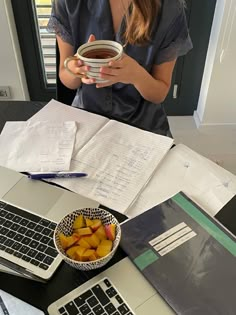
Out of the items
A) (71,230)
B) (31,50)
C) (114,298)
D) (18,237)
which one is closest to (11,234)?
(18,237)

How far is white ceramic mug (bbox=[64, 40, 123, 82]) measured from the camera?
0.74 metres

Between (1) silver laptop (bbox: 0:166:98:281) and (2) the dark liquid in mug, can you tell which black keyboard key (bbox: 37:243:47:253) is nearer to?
(1) silver laptop (bbox: 0:166:98:281)

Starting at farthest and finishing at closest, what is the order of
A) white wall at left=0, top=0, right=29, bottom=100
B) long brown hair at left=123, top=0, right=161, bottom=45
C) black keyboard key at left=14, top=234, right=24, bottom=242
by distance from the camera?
1. white wall at left=0, top=0, right=29, bottom=100
2. long brown hair at left=123, top=0, right=161, bottom=45
3. black keyboard key at left=14, top=234, right=24, bottom=242

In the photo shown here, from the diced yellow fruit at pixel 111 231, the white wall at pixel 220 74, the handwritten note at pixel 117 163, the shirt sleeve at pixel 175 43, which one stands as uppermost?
the shirt sleeve at pixel 175 43

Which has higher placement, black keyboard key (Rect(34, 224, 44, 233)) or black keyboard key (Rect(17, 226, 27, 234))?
black keyboard key (Rect(34, 224, 44, 233))

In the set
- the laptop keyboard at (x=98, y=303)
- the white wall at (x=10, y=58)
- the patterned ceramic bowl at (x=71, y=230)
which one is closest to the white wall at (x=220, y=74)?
the white wall at (x=10, y=58)

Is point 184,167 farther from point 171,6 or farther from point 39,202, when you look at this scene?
point 171,6

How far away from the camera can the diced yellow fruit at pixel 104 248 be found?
58 cm

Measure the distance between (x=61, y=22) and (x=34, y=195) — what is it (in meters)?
0.52

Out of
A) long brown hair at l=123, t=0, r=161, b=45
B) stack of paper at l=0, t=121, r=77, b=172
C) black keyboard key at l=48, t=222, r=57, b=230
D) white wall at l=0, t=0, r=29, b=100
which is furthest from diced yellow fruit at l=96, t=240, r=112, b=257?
white wall at l=0, t=0, r=29, b=100

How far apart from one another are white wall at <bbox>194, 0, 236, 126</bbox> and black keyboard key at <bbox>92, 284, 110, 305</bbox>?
137 centimetres

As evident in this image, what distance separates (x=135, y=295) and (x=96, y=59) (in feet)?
1.45

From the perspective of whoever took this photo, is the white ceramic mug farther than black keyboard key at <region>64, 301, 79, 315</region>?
Yes

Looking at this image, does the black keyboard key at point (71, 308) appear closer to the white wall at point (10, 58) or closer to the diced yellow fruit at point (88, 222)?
the diced yellow fruit at point (88, 222)
